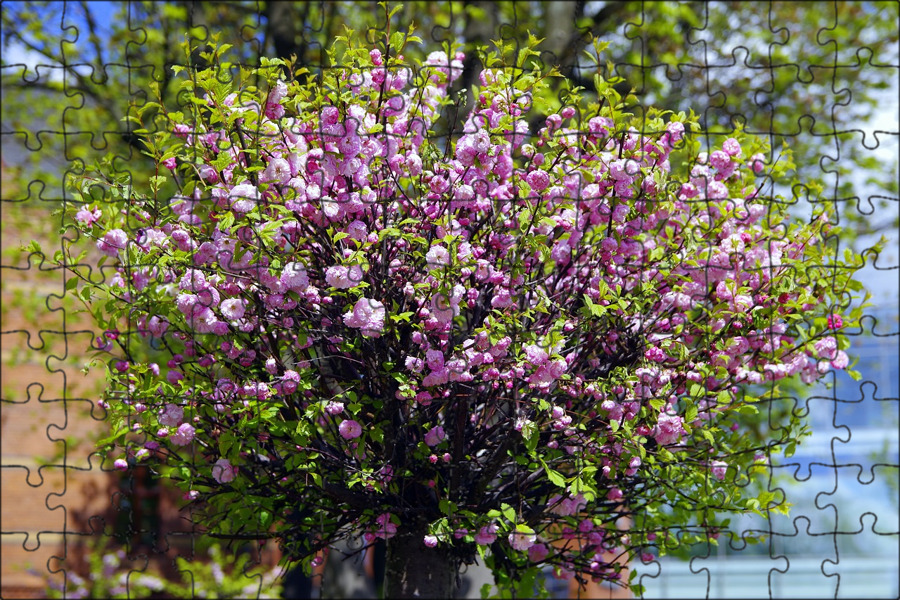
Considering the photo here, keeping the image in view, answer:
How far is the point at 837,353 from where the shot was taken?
3.97 m

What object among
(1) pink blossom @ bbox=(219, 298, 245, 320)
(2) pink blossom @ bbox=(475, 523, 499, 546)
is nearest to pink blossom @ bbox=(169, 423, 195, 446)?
(1) pink blossom @ bbox=(219, 298, 245, 320)

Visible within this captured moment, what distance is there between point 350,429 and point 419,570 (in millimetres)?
892

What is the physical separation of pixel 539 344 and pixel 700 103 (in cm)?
766

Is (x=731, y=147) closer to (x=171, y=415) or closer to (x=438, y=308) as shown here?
(x=438, y=308)

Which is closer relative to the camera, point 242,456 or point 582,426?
point 582,426

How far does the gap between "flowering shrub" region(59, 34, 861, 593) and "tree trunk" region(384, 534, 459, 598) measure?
0.02m

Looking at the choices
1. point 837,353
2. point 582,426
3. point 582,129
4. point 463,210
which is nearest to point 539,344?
point 582,426

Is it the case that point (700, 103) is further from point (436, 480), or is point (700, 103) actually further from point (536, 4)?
point (436, 480)

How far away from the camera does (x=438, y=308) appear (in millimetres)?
3176

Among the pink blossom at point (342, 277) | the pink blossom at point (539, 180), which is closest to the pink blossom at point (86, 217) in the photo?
the pink blossom at point (342, 277)

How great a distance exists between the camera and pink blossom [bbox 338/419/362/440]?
340 cm

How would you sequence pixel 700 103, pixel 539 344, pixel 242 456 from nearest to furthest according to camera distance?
pixel 539 344 → pixel 242 456 → pixel 700 103

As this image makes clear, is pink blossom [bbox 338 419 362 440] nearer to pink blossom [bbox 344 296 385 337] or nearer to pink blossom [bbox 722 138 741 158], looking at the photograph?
pink blossom [bbox 344 296 385 337]

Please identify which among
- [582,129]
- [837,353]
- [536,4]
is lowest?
[837,353]
